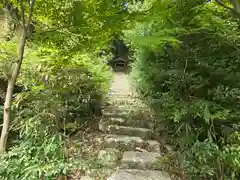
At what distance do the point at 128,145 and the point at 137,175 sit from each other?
0.51 m

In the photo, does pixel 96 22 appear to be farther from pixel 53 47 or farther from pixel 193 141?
pixel 193 141

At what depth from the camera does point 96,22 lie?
7.31 ft

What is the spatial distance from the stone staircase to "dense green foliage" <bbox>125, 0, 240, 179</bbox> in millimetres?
406

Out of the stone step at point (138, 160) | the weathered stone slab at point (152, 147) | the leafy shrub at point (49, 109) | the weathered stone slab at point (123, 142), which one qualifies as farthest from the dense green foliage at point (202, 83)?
the leafy shrub at point (49, 109)

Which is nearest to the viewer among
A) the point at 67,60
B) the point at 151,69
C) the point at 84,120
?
the point at 67,60

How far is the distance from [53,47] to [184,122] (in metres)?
1.99

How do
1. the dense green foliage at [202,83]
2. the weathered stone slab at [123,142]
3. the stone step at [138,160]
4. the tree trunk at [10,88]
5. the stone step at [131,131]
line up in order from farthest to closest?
the stone step at [131,131] < the weathered stone slab at [123,142] < the stone step at [138,160] < the tree trunk at [10,88] < the dense green foliage at [202,83]

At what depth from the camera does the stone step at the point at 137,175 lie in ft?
6.54

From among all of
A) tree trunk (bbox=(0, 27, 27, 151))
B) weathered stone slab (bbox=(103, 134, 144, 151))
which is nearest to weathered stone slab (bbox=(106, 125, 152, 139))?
weathered stone slab (bbox=(103, 134, 144, 151))

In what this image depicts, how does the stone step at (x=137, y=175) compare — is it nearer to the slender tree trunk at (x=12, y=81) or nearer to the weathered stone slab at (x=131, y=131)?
the weathered stone slab at (x=131, y=131)

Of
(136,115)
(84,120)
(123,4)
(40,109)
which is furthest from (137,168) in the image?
(123,4)

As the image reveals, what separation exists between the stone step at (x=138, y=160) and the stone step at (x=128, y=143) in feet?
0.40

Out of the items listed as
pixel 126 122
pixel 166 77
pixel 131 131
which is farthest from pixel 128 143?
pixel 166 77

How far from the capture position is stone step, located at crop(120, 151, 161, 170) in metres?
2.21
